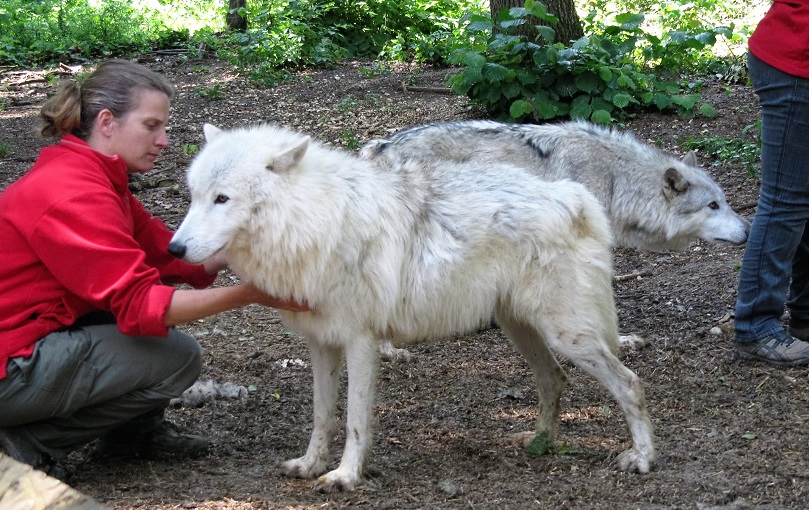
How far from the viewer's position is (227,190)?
10.6ft

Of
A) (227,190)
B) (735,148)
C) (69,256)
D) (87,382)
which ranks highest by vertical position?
(227,190)

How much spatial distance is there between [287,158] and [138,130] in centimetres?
67

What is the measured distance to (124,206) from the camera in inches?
137

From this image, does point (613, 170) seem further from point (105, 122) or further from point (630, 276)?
point (105, 122)

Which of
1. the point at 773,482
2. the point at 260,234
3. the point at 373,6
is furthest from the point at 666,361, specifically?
the point at 373,6

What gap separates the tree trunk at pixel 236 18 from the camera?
14.6 meters

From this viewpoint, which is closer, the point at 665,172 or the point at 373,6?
the point at 665,172

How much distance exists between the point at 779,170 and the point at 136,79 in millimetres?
3267

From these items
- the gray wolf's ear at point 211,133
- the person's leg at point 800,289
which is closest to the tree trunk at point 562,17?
the person's leg at point 800,289

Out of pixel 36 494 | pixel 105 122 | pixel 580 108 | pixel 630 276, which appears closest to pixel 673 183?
pixel 630 276

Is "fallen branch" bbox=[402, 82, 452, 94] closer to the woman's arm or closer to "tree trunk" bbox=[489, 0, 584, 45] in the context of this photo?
"tree trunk" bbox=[489, 0, 584, 45]

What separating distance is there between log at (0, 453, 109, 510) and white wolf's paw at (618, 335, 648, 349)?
3.57 m

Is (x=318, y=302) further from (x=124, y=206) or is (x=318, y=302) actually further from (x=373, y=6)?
(x=373, y=6)

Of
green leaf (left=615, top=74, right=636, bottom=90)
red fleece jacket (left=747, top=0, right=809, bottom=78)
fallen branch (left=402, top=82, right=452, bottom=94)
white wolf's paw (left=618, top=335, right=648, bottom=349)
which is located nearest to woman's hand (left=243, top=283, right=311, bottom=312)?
white wolf's paw (left=618, top=335, right=648, bottom=349)
